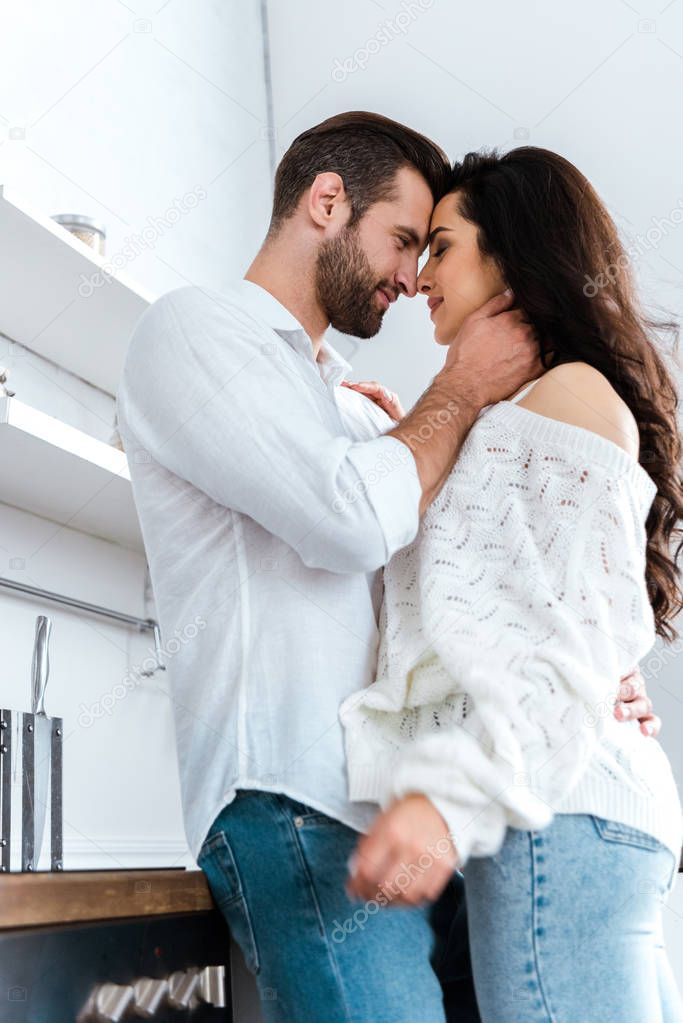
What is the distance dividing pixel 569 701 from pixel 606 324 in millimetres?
382

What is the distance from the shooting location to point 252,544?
0.83 metres

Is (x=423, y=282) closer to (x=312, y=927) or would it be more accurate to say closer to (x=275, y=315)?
(x=275, y=315)

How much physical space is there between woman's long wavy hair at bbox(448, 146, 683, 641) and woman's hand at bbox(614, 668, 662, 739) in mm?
174

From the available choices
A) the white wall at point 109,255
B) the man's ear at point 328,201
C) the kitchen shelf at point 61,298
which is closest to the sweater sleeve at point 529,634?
the man's ear at point 328,201

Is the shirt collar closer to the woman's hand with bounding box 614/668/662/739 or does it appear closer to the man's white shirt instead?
the man's white shirt

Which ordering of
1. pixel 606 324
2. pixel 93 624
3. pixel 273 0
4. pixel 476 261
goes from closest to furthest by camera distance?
pixel 606 324
pixel 476 261
pixel 93 624
pixel 273 0

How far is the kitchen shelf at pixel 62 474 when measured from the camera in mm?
1356

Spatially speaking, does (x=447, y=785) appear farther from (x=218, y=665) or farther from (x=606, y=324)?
(x=606, y=324)

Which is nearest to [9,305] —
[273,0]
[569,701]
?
[569,701]

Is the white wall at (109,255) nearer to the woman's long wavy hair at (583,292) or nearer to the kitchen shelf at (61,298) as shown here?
the kitchen shelf at (61,298)

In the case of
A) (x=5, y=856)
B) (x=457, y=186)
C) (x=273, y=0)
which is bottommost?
(x=5, y=856)

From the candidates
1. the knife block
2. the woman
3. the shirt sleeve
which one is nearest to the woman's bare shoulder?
the woman

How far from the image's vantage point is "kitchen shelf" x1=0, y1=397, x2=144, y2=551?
1.36 meters

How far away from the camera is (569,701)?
68 cm
